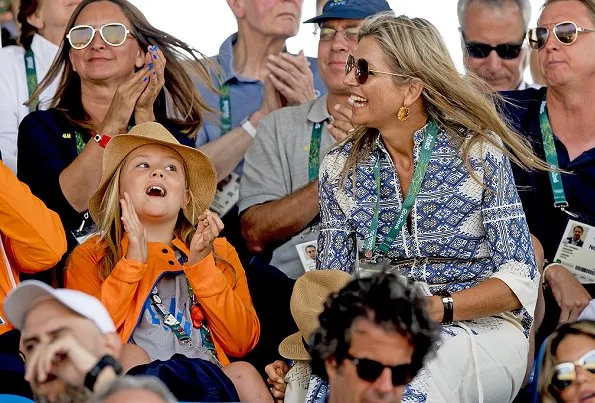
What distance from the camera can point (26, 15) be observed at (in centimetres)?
616

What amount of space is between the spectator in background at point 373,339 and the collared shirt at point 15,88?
96.4 inches

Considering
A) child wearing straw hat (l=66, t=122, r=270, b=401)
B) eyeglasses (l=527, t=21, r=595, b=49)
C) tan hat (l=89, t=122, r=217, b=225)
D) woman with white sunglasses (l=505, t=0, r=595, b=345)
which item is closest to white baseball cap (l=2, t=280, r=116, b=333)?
child wearing straw hat (l=66, t=122, r=270, b=401)

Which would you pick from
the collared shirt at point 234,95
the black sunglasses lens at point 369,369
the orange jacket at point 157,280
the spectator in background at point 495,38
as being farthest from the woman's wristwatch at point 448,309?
the spectator in background at point 495,38

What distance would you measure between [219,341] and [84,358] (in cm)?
180

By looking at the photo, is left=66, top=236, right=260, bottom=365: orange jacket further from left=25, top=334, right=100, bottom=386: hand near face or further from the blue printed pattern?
left=25, top=334, right=100, bottom=386: hand near face

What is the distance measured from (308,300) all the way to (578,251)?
57.7 inches

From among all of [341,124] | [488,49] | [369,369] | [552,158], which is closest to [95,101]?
[341,124]

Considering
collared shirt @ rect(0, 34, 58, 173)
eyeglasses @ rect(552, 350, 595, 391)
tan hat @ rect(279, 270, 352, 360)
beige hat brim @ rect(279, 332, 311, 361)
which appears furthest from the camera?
collared shirt @ rect(0, 34, 58, 173)

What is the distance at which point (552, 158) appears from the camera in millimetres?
5301

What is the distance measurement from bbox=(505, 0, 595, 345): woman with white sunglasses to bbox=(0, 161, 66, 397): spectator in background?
198 centimetres

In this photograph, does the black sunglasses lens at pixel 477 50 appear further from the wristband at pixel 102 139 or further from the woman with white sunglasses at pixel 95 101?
the wristband at pixel 102 139

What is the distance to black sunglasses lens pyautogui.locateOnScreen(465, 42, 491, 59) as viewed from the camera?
6.35 m

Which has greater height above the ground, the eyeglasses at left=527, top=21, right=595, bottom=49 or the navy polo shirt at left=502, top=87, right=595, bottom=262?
the eyeglasses at left=527, top=21, right=595, bottom=49

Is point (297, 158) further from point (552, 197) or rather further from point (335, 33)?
point (552, 197)
